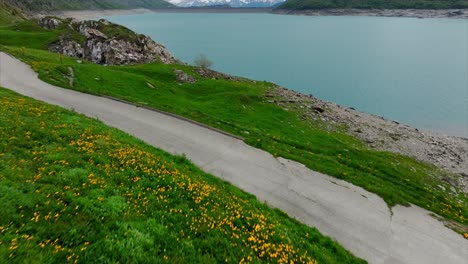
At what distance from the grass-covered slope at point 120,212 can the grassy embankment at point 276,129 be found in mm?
8746

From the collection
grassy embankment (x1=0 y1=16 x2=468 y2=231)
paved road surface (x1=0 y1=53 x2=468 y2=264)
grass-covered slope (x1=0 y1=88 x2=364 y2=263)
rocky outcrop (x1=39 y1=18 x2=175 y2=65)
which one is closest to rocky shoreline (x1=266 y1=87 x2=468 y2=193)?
grassy embankment (x1=0 y1=16 x2=468 y2=231)

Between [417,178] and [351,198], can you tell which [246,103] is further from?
[351,198]

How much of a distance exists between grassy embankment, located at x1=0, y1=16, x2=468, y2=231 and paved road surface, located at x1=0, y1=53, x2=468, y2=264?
4.72ft

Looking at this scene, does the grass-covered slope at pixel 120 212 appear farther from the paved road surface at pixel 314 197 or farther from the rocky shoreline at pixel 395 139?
the rocky shoreline at pixel 395 139

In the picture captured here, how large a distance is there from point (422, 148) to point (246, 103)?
23.6 meters

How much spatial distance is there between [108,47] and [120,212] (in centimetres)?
6413

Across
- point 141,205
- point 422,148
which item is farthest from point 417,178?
point 141,205

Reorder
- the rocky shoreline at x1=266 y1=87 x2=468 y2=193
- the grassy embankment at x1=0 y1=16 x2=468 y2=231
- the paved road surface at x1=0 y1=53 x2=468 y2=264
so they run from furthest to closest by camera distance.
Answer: the rocky shoreline at x1=266 y1=87 x2=468 y2=193 < the grassy embankment at x1=0 y1=16 x2=468 y2=231 < the paved road surface at x1=0 y1=53 x2=468 y2=264

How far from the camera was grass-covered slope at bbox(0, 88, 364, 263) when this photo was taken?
787 centimetres

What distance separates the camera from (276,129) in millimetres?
31547

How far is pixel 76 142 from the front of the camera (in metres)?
14.4

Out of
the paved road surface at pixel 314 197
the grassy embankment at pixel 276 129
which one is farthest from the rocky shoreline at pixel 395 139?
the paved road surface at pixel 314 197

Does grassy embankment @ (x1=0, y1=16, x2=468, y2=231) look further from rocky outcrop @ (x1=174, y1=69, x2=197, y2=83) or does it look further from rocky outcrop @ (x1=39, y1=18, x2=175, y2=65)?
rocky outcrop @ (x1=39, y1=18, x2=175, y2=65)

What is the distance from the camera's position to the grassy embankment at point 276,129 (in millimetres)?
18938
